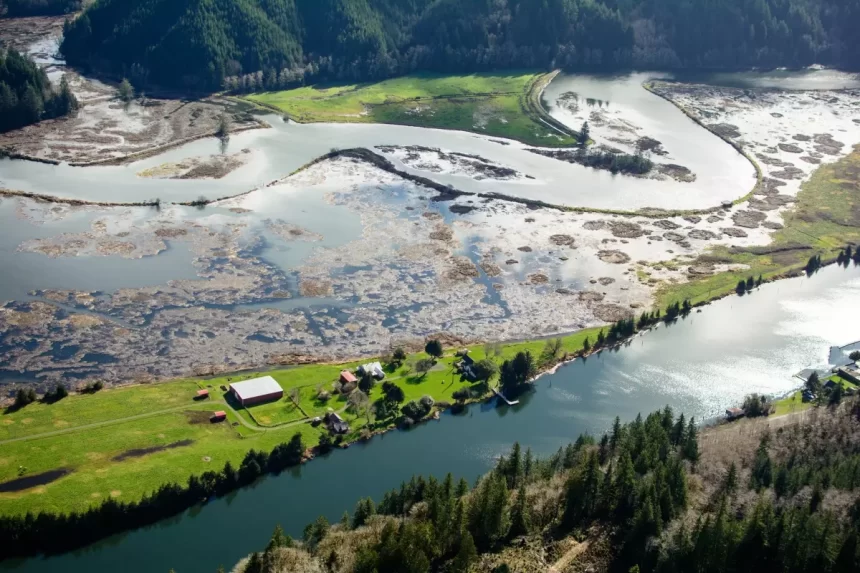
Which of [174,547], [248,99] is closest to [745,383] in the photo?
[174,547]

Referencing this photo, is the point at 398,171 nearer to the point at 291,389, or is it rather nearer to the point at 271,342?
the point at 271,342

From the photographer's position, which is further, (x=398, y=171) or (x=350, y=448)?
(x=398, y=171)

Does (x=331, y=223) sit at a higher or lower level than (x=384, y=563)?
higher

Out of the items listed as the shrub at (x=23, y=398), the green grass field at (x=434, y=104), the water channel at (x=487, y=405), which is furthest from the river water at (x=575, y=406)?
the green grass field at (x=434, y=104)

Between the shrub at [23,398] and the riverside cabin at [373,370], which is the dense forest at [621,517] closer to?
the riverside cabin at [373,370]

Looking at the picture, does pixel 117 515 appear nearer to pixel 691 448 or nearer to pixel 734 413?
pixel 691 448

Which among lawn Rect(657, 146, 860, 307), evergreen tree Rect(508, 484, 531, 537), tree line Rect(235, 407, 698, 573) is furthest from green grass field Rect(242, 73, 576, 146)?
evergreen tree Rect(508, 484, 531, 537)
